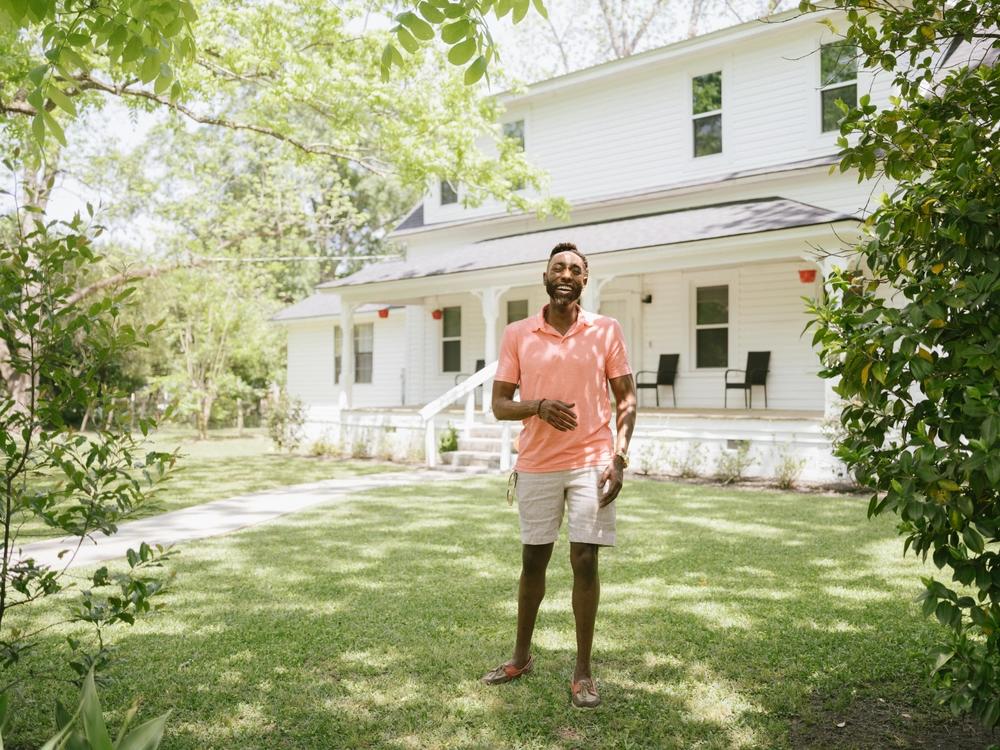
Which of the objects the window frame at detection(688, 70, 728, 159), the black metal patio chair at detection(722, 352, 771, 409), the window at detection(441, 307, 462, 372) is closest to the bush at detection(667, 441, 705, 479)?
the black metal patio chair at detection(722, 352, 771, 409)

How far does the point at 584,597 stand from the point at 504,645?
1.00m

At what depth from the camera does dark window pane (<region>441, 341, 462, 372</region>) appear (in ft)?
64.6

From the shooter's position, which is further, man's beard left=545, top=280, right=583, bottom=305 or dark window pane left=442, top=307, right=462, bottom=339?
dark window pane left=442, top=307, right=462, bottom=339

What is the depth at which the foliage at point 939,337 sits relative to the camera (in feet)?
7.98

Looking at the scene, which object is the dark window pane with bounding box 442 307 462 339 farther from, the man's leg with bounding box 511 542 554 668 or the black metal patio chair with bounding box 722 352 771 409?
the man's leg with bounding box 511 542 554 668

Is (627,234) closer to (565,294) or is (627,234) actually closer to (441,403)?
(441,403)

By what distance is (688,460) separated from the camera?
1226cm

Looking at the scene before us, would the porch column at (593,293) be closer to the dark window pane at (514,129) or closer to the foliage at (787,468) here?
the foliage at (787,468)

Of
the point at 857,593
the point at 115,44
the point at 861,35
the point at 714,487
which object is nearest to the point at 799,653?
the point at 857,593

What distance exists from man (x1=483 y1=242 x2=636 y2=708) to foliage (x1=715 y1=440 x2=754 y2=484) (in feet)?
27.0

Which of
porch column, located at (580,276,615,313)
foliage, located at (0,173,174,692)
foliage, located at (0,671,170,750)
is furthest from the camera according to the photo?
porch column, located at (580,276,615,313)

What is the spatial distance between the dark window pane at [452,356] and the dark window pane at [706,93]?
7647mm

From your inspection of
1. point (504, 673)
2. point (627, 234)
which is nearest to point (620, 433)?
point (504, 673)

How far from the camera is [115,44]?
9.99 feet
